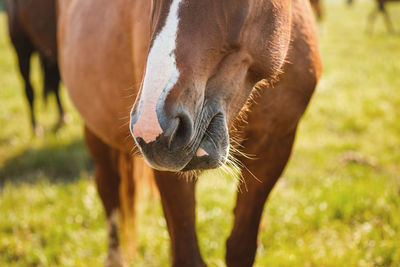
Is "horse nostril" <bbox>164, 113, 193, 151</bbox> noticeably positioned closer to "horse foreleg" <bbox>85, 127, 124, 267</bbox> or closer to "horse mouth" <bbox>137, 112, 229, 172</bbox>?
"horse mouth" <bbox>137, 112, 229, 172</bbox>

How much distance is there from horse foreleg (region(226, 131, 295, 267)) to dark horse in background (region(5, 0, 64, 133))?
3693mm

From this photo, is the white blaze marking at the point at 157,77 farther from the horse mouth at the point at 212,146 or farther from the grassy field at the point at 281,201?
the grassy field at the point at 281,201

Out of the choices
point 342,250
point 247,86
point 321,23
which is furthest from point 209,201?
point 321,23

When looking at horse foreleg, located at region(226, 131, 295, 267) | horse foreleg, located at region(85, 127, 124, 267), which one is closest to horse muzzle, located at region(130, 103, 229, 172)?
horse foreleg, located at region(226, 131, 295, 267)

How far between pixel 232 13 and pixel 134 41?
729 millimetres

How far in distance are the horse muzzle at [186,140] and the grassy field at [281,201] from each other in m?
0.75

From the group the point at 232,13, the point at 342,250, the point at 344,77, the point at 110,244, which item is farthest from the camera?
the point at 344,77

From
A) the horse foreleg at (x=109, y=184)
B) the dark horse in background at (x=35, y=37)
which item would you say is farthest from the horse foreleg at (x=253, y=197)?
the dark horse in background at (x=35, y=37)

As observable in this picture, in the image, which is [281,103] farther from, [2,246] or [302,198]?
[2,246]

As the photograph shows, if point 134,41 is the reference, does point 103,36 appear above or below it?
below

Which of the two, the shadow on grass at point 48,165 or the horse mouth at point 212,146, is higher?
the horse mouth at point 212,146

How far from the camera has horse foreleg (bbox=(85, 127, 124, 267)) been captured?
2.74 metres

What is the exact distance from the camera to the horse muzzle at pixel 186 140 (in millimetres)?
1030

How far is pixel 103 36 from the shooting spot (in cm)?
212
